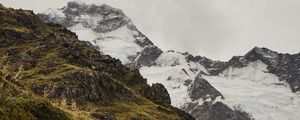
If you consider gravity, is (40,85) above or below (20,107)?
above

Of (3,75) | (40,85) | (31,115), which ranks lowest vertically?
(31,115)

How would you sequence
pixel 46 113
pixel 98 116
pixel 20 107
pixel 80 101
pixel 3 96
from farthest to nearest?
pixel 80 101, pixel 98 116, pixel 46 113, pixel 20 107, pixel 3 96

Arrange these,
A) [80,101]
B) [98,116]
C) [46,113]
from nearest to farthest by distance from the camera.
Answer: [46,113]
[98,116]
[80,101]

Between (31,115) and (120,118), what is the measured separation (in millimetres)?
164303

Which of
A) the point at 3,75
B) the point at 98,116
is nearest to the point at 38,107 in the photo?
the point at 3,75

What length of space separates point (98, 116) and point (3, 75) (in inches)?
4241

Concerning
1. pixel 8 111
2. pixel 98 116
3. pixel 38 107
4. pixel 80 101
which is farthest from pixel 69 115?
pixel 80 101

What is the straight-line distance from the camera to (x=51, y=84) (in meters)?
199

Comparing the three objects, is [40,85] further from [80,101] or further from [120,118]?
[120,118]

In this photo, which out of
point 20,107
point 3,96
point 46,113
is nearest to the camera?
point 3,96

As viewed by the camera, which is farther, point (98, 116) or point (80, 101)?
point (80, 101)

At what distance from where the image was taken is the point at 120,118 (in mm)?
195750

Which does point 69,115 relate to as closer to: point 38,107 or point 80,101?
point 38,107

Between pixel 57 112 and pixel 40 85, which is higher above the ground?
pixel 40 85
